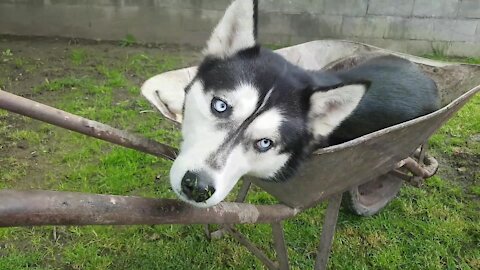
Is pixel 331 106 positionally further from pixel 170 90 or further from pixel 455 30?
pixel 455 30

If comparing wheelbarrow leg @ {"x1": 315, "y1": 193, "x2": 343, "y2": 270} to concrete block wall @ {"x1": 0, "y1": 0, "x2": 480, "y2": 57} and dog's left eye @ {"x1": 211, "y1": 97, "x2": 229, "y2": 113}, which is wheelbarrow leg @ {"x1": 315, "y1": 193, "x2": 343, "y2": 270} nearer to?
dog's left eye @ {"x1": 211, "y1": 97, "x2": 229, "y2": 113}

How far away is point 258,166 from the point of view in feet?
6.29

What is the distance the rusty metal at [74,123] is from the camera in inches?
75.1

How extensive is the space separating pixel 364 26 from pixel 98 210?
546 centimetres

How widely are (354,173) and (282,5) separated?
14.0 feet

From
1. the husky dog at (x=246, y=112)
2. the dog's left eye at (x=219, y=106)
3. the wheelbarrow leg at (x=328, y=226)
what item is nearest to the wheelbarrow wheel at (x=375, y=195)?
the wheelbarrow leg at (x=328, y=226)

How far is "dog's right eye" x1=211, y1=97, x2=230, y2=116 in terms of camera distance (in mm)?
1829

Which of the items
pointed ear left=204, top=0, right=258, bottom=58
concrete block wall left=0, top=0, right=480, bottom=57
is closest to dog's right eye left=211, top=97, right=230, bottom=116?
pointed ear left=204, top=0, right=258, bottom=58

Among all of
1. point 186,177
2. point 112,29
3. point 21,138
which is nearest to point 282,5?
→ point 112,29

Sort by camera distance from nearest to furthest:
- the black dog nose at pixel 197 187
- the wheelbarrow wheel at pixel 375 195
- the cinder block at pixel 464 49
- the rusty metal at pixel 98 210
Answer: the rusty metal at pixel 98 210 < the black dog nose at pixel 197 187 < the wheelbarrow wheel at pixel 375 195 < the cinder block at pixel 464 49

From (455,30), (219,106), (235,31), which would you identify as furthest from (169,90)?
(455,30)

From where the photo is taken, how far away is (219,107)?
1845 mm

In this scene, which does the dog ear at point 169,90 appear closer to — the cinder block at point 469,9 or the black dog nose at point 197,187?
the black dog nose at point 197,187

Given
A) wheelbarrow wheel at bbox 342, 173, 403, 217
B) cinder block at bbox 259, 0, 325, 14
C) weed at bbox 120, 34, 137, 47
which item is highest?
cinder block at bbox 259, 0, 325, 14
